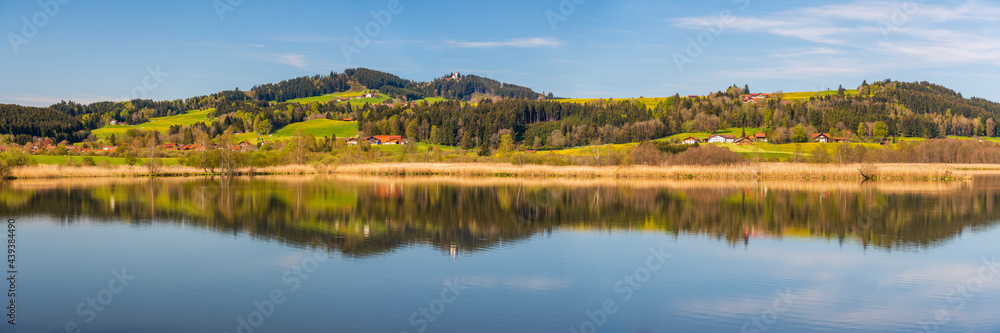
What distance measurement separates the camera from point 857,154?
81.2m

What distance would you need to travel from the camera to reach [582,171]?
5778 cm

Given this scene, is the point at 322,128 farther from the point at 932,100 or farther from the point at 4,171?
the point at 932,100

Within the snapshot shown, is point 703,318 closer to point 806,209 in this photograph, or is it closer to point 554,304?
point 554,304

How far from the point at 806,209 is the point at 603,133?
305 feet

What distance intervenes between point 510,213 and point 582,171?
32353 millimetres

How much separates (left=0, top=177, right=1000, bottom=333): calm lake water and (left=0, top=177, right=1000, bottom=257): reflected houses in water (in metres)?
0.19

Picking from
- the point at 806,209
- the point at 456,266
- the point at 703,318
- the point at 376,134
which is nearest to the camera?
the point at 703,318

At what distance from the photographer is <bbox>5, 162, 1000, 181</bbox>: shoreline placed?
52.8 meters

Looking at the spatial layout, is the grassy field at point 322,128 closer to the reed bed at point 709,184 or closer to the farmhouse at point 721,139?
the farmhouse at point 721,139

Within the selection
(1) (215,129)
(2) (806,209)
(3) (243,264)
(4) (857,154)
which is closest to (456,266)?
Result: (3) (243,264)

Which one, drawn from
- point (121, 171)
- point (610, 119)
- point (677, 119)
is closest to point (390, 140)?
Answer: point (610, 119)

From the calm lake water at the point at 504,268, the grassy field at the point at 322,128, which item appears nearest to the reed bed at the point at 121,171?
the calm lake water at the point at 504,268

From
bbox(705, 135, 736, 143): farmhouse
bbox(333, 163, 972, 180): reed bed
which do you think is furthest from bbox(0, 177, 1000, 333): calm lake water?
bbox(705, 135, 736, 143): farmhouse

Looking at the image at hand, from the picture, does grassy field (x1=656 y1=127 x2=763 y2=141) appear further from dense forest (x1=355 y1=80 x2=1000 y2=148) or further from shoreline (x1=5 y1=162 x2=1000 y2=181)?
shoreline (x1=5 y1=162 x2=1000 y2=181)
